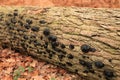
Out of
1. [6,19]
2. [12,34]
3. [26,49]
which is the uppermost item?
[6,19]

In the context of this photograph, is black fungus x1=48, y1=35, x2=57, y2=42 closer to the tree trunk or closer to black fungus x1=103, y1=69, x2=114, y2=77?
the tree trunk

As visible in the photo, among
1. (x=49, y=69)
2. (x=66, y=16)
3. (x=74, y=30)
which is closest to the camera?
(x=74, y=30)

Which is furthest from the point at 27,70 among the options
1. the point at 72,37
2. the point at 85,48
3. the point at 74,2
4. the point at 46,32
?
the point at 74,2

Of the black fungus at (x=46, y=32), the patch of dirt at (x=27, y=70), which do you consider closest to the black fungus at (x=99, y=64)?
the patch of dirt at (x=27, y=70)

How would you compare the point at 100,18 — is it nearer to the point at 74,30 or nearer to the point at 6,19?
the point at 74,30

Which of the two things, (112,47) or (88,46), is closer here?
(112,47)

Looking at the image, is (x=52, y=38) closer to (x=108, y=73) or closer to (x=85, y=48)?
(x=85, y=48)

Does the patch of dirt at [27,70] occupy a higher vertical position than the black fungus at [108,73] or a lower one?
lower

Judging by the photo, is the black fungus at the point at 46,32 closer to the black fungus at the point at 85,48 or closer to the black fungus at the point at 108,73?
the black fungus at the point at 85,48

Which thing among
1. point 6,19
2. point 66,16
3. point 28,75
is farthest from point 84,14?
point 6,19
